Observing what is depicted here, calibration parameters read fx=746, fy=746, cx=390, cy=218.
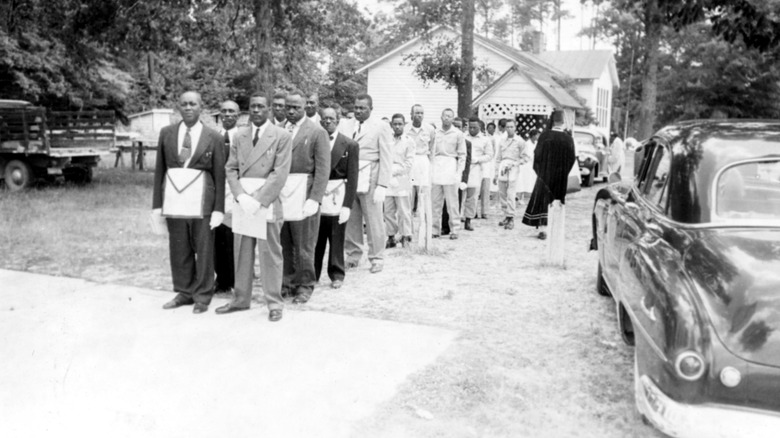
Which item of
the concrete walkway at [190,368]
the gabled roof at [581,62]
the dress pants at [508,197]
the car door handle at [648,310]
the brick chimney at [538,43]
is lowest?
the concrete walkway at [190,368]

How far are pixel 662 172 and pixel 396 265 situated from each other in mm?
4257

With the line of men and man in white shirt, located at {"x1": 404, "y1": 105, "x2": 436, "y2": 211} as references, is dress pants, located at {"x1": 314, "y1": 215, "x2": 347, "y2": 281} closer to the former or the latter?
the line of men

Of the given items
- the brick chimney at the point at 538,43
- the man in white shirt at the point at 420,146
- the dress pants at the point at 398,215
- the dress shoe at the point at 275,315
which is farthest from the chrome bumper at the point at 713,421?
the brick chimney at the point at 538,43

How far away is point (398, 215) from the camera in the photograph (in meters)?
10.0

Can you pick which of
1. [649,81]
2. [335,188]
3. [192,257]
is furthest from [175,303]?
[649,81]

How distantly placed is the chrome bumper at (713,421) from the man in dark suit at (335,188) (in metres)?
4.19

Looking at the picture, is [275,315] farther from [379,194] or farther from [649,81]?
[649,81]

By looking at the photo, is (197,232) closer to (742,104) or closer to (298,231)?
(298,231)

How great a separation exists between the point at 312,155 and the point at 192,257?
140cm

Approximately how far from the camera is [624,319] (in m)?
5.20

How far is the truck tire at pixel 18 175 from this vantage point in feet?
56.8

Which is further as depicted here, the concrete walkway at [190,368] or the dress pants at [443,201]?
the dress pants at [443,201]

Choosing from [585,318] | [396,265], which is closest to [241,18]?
[396,265]

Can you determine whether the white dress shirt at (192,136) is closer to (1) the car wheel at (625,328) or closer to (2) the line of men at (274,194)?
(2) the line of men at (274,194)
